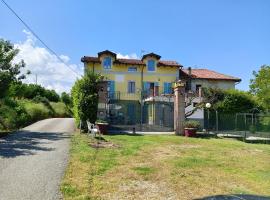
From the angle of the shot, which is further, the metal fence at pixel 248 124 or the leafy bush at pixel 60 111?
the leafy bush at pixel 60 111

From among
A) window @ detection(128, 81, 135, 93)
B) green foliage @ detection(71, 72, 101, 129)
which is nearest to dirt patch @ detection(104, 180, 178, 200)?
green foliage @ detection(71, 72, 101, 129)

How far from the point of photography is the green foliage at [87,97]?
25.2m

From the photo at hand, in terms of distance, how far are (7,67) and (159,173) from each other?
1576 cm

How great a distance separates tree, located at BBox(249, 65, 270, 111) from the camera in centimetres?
4279

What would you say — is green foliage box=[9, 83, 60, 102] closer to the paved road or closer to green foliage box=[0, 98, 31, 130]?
green foliage box=[0, 98, 31, 130]

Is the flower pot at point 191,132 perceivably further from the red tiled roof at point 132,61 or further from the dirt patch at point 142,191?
the red tiled roof at point 132,61

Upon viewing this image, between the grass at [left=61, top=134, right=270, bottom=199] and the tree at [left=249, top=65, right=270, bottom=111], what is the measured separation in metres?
26.1

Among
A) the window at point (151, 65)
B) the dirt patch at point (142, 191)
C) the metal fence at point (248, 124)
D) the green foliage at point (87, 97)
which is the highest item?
the window at point (151, 65)

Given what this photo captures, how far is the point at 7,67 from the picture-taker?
2439 cm

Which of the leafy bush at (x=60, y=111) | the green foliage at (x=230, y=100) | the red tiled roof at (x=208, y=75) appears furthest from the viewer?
the leafy bush at (x=60, y=111)

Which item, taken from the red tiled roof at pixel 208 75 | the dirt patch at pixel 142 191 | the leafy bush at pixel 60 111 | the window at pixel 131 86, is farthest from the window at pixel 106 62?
the dirt patch at pixel 142 191

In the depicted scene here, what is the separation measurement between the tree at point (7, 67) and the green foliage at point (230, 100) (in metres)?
20.3

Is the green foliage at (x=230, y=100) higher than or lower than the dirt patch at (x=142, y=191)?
higher

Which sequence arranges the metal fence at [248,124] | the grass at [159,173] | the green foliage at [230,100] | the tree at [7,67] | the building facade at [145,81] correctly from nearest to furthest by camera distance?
1. the grass at [159,173]
2. the tree at [7,67]
3. the metal fence at [248,124]
4. the building facade at [145,81]
5. the green foliage at [230,100]
